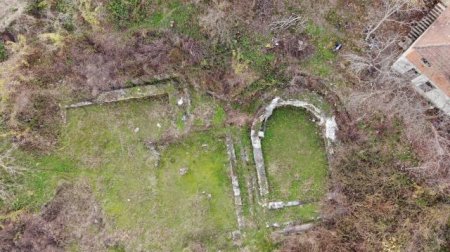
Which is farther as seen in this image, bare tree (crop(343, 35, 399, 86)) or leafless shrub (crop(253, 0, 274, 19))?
leafless shrub (crop(253, 0, 274, 19))

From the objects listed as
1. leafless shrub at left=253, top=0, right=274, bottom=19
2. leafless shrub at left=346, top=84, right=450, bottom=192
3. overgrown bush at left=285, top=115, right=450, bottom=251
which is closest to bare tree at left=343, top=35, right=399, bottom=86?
leafless shrub at left=346, top=84, right=450, bottom=192

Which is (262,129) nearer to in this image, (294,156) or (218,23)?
(294,156)

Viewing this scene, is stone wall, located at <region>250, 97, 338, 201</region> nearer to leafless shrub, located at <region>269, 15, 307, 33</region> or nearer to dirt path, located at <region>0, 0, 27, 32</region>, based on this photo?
leafless shrub, located at <region>269, 15, 307, 33</region>

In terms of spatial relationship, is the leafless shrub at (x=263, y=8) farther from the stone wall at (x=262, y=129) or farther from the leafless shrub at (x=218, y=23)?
the stone wall at (x=262, y=129)

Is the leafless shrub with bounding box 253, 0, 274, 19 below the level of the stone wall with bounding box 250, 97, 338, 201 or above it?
above

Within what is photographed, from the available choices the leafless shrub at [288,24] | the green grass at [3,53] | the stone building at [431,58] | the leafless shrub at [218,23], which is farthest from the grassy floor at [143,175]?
the stone building at [431,58]

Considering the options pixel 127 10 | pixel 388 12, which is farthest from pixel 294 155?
pixel 127 10
